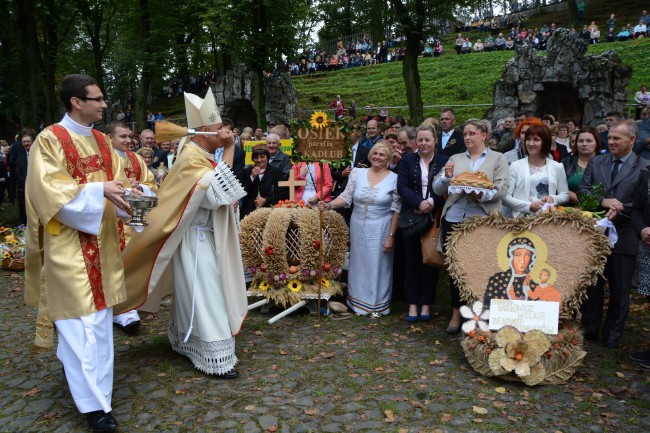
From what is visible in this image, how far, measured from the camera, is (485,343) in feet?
17.0

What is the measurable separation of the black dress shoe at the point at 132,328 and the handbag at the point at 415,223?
10.3ft

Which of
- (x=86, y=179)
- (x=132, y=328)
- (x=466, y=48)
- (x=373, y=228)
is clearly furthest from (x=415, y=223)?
(x=466, y=48)

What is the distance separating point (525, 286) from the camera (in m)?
5.45

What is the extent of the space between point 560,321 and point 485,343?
2.69 feet

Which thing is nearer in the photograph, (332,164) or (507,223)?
(507,223)

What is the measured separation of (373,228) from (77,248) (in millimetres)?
3619

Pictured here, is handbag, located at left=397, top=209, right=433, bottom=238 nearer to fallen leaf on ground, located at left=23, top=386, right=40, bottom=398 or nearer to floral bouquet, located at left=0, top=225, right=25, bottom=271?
fallen leaf on ground, located at left=23, top=386, right=40, bottom=398

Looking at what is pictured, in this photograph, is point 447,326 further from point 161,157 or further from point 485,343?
point 161,157

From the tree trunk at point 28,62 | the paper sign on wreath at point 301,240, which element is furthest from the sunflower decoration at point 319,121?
the tree trunk at point 28,62

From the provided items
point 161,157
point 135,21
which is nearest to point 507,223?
point 161,157

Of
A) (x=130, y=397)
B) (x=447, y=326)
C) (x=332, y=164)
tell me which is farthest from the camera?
(x=332, y=164)

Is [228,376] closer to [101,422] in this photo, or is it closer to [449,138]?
[101,422]

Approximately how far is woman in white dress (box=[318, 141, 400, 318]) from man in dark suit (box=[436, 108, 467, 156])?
1.28m

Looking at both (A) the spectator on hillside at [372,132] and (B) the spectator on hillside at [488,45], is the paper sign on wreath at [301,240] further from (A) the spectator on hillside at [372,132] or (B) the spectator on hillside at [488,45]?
(B) the spectator on hillside at [488,45]
